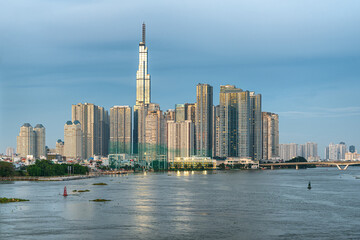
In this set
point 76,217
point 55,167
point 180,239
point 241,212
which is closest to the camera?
point 180,239

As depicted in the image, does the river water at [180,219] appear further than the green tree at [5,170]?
No

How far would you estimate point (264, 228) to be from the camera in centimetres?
5359

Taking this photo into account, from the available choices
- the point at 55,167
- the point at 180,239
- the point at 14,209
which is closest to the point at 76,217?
the point at 14,209

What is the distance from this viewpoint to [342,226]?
55.5 metres

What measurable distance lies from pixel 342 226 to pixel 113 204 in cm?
3656

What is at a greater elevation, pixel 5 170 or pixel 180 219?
pixel 180 219

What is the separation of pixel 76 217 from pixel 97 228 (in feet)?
29.5

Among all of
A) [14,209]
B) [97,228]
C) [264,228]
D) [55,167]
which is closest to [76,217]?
[97,228]

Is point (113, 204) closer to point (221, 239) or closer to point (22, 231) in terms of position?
point (22, 231)

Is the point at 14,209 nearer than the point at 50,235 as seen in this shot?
No

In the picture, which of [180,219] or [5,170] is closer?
[180,219]

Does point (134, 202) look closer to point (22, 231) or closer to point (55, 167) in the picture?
point (22, 231)

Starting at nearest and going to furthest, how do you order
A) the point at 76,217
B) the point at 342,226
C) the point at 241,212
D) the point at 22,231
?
1. the point at 22,231
2. the point at 342,226
3. the point at 76,217
4. the point at 241,212

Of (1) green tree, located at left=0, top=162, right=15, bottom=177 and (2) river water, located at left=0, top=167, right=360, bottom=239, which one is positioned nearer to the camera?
(2) river water, located at left=0, top=167, right=360, bottom=239
